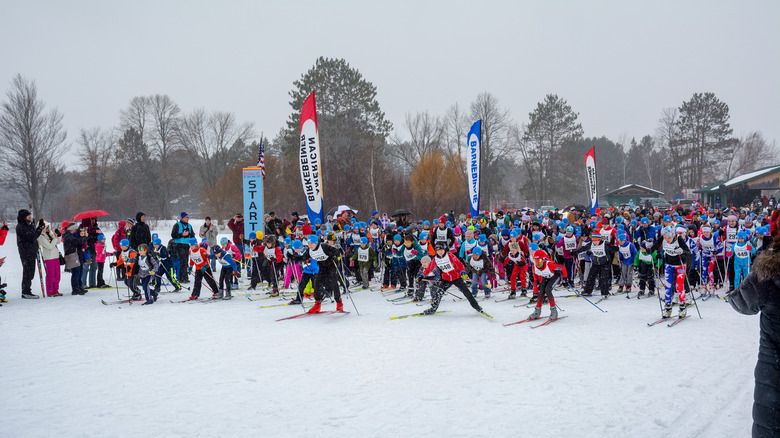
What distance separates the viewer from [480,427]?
14.3 feet

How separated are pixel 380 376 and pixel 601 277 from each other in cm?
716

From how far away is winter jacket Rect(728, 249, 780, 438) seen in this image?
8.40 feet

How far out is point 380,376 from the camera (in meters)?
5.71

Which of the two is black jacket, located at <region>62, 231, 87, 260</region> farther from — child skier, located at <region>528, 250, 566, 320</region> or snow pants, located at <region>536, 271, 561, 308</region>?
snow pants, located at <region>536, 271, 561, 308</region>

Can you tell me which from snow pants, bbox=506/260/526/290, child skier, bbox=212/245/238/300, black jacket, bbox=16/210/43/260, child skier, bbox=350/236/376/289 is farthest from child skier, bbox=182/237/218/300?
snow pants, bbox=506/260/526/290

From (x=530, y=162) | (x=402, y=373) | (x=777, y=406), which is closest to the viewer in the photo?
(x=777, y=406)

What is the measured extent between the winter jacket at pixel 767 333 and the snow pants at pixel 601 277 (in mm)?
8489

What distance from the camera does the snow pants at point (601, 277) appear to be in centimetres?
1076

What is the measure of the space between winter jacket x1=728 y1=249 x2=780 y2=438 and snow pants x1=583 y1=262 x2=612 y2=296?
8.49 meters

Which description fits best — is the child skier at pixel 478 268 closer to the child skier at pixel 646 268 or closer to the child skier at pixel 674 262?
the child skier at pixel 646 268

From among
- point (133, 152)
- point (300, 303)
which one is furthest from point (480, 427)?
point (133, 152)

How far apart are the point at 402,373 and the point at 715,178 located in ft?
213

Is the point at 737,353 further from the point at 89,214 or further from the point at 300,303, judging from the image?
the point at 89,214

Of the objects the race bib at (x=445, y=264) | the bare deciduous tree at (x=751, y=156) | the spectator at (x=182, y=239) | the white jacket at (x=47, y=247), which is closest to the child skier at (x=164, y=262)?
the spectator at (x=182, y=239)
